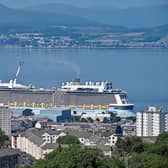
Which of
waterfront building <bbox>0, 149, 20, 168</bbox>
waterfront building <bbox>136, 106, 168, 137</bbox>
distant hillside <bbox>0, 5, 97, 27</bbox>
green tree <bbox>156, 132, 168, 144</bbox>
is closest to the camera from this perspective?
green tree <bbox>156, 132, 168, 144</bbox>

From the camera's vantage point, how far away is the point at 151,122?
2000 centimetres

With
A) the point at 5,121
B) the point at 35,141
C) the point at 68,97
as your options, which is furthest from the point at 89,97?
the point at 35,141

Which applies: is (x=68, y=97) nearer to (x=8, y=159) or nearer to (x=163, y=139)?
(x=8, y=159)

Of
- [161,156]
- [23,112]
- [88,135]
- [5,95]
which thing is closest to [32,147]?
[88,135]

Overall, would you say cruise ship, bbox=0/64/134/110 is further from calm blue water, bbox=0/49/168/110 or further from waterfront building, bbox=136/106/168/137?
waterfront building, bbox=136/106/168/137

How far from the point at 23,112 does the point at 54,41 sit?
178 ft

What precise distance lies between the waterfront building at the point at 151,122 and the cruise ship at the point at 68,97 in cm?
775

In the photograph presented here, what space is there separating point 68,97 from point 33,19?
269 ft

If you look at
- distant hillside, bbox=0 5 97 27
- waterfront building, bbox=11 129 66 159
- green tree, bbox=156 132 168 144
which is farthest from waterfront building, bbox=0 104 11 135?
distant hillside, bbox=0 5 97 27

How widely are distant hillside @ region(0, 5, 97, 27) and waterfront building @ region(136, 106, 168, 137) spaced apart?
83067mm

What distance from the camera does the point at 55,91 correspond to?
30156mm

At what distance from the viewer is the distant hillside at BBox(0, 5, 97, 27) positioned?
4206 inches

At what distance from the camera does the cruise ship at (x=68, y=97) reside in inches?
1134

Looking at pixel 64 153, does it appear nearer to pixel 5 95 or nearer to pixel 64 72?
pixel 5 95
